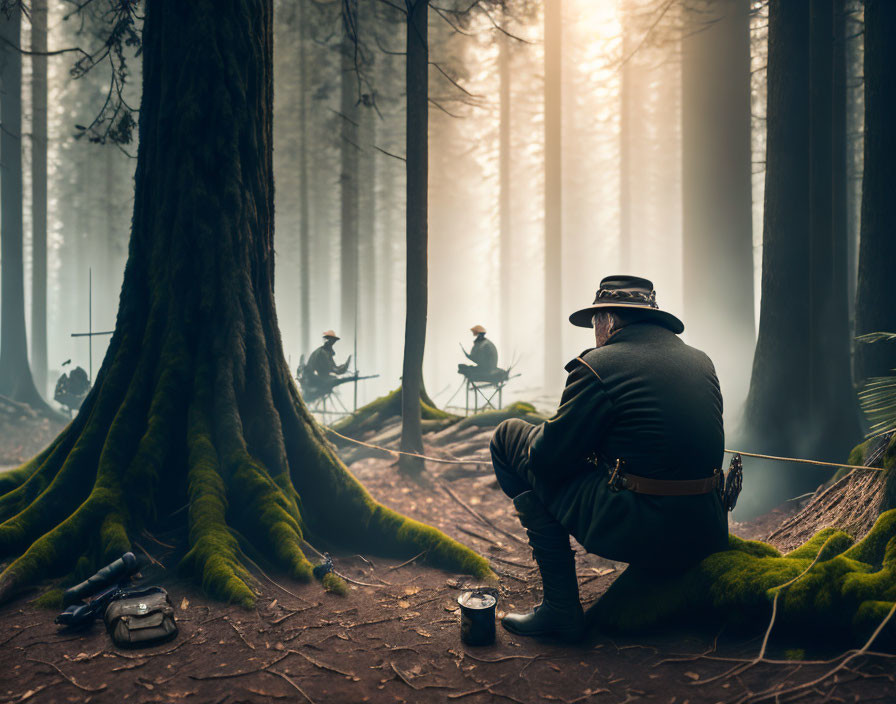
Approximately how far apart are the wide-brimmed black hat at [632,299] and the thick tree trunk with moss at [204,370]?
233 centimetres

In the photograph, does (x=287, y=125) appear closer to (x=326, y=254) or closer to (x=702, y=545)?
(x=326, y=254)

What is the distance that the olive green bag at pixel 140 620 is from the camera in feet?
9.22

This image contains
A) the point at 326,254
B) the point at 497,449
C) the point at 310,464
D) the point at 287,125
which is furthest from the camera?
the point at 326,254

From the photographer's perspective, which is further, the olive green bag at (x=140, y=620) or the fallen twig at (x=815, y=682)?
the olive green bag at (x=140, y=620)

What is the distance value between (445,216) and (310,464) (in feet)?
87.2

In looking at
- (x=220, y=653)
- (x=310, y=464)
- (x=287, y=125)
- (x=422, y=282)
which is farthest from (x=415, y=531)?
(x=287, y=125)

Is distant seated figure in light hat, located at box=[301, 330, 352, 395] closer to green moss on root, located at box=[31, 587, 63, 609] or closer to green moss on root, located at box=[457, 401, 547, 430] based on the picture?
green moss on root, located at box=[457, 401, 547, 430]

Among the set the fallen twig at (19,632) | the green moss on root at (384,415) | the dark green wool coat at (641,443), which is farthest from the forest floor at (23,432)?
the dark green wool coat at (641,443)

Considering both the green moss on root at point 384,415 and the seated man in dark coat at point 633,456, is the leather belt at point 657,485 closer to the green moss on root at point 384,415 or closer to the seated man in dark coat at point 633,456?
the seated man in dark coat at point 633,456

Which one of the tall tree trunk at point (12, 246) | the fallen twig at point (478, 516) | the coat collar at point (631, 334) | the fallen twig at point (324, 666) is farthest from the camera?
the tall tree trunk at point (12, 246)

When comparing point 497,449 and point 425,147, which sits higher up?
point 425,147

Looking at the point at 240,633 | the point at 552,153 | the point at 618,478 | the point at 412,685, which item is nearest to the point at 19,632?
the point at 240,633

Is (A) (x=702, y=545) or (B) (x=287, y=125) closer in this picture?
(A) (x=702, y=545)

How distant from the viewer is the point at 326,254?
33000 mm
